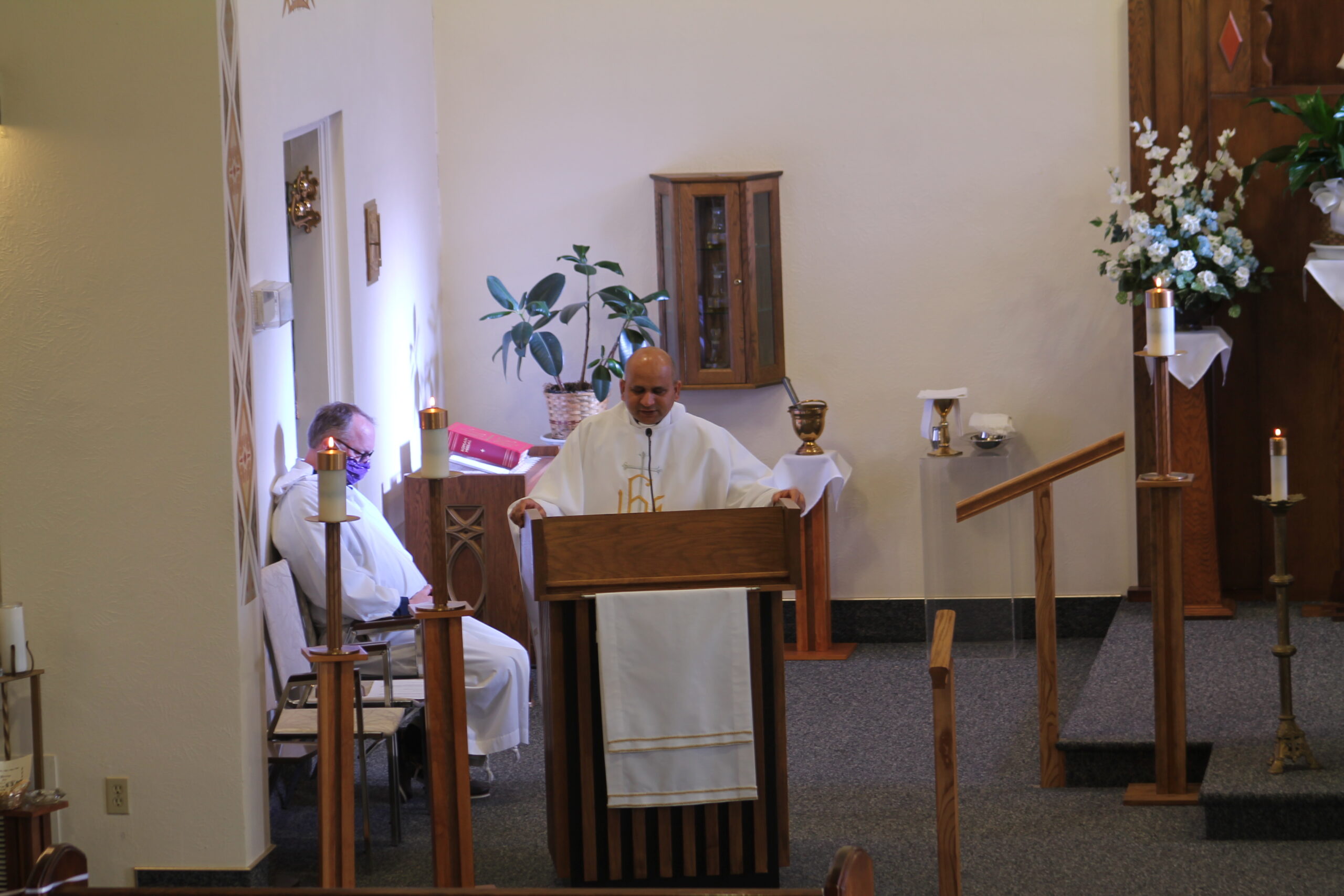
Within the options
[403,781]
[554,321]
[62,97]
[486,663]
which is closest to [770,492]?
[486,663]

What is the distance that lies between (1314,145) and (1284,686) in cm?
243

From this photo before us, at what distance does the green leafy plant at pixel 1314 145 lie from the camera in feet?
18.5

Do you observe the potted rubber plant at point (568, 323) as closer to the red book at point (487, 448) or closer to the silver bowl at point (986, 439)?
the red book at point (487, 448)

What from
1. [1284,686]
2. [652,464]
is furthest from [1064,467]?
[652,464]

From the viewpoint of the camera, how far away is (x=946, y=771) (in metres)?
3.64

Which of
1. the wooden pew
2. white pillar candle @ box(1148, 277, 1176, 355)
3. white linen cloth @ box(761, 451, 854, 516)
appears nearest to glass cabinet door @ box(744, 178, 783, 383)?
white linen cloth @ box(761, 451, 854, 516)

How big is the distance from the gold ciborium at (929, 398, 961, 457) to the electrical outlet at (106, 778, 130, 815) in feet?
12.7

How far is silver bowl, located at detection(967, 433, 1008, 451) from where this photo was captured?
6641 mm

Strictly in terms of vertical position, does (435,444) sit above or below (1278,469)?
above

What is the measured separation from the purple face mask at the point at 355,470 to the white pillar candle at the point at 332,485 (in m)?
2.08

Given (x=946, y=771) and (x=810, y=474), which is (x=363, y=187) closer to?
(x=810, y=474)

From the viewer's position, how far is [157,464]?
156 inches

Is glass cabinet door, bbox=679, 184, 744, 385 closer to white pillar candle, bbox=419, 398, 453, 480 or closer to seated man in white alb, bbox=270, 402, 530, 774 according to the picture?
seated man in white alb, bbox=270, 402, 530, 774

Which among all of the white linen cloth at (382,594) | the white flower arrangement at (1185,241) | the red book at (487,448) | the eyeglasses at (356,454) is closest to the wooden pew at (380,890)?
the white linen cloth at (382,594)
